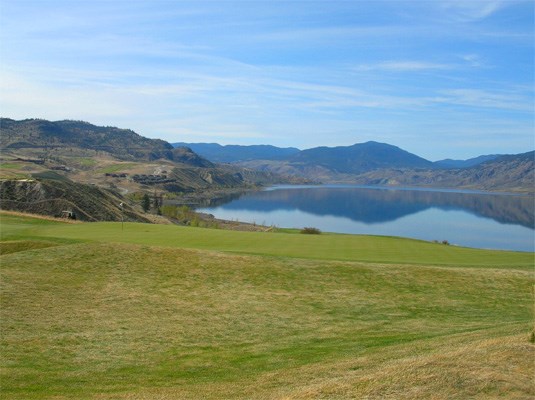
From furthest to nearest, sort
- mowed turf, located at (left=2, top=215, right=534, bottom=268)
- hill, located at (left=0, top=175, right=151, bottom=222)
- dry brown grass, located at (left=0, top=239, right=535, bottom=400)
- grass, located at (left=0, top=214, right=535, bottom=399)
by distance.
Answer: hill, located at (left=0, top=175, right=151, bottom=222) → mowed turf, located at (left=2, top=215, right=534, bottom=268) → grass, located at (left=0, top=214, right=535, bottom=399) → dry brown grass, located at (left=0, top=239, right=535, bottom=400)

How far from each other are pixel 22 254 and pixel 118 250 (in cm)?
351

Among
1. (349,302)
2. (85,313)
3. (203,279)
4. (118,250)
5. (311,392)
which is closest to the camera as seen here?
(311,392)

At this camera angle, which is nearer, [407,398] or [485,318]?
[407,398]

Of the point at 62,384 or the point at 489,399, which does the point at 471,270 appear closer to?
the point at 489,399

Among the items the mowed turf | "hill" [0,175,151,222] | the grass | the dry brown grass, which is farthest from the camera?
"hill" [0,175,151,222]

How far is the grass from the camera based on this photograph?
30.8 ft

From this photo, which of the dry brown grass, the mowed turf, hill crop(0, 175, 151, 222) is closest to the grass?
the dry brown grass

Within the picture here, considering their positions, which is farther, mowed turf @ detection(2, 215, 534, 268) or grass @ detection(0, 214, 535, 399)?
mowed turf @ detection(2, 215, 534, 268)

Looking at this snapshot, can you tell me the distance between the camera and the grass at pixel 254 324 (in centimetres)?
938

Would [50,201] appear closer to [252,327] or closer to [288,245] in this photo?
[288,245]

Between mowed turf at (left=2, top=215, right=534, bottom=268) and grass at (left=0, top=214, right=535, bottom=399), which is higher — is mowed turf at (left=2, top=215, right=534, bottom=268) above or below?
above

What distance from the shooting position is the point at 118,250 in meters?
21.1

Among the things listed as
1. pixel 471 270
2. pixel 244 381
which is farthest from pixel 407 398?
pixel 471 270

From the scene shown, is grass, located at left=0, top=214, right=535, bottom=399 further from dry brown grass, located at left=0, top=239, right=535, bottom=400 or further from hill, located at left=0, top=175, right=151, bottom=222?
hill, located at left=0, top=175, right=151, bottom=222
